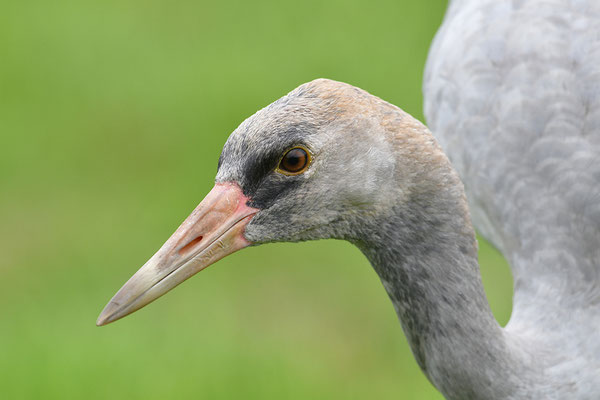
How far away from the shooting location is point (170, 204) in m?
6.76

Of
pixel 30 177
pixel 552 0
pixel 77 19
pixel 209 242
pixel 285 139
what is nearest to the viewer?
pixel 285 139

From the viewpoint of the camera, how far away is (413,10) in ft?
A: 27.7

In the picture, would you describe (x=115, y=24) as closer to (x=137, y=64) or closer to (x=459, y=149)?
(x=137, y=64)

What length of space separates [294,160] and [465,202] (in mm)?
618

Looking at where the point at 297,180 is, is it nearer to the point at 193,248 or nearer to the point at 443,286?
the point at 193,248

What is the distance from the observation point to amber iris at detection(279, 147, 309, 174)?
271 centimetres

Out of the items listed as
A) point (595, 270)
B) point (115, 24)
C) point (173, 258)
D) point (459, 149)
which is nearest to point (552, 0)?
point (459, 149)

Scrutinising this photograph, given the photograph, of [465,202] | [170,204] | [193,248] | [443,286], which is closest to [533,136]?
[465,202]

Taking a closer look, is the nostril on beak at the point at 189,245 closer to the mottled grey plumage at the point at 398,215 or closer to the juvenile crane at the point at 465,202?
the juvenile crane at the point at 465,202

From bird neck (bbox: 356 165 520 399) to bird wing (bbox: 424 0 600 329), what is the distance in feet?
1.55

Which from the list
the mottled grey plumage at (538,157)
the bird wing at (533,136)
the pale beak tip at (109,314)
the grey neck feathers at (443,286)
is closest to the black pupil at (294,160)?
the grey neck feathers at (443,286)

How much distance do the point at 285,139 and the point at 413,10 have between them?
6112 mm

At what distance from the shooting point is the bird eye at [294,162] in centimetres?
271

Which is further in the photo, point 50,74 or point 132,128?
point 50,74
